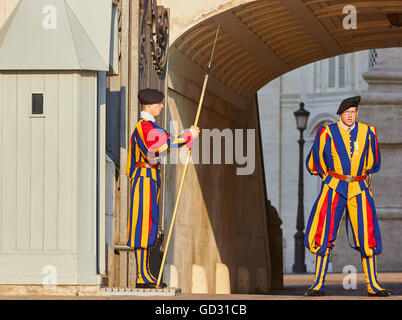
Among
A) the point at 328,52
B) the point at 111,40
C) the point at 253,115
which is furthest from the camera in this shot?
the point at 253,115

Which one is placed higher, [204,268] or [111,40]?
[111,40]

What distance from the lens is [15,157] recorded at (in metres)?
11.3

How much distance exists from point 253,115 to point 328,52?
2.52m

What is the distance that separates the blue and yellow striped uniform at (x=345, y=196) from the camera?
11.9 metres

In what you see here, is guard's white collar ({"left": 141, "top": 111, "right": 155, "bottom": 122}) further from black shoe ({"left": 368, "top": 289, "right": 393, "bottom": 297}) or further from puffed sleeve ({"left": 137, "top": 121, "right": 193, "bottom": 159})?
black shoe ({"left": 368, "top": 289, "right": 393, "bottom": 297})

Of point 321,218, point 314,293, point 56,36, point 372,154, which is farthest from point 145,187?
point 372,154

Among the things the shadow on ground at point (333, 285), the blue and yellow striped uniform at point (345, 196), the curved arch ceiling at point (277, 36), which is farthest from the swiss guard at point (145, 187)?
the shadow on ground at point (333, 285)

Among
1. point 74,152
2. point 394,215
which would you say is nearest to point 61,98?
point 74,152

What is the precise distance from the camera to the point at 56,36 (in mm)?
11477

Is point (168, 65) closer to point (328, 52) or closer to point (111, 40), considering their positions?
point (111, 40)

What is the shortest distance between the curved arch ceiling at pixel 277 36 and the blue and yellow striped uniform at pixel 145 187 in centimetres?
396

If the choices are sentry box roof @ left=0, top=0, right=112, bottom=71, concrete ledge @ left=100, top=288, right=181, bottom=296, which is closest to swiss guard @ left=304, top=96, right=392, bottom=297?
concrete ledge @ left=100, top=288, right=181, bottom=296

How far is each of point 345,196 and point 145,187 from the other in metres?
1.94

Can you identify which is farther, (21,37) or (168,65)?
(168,65)
